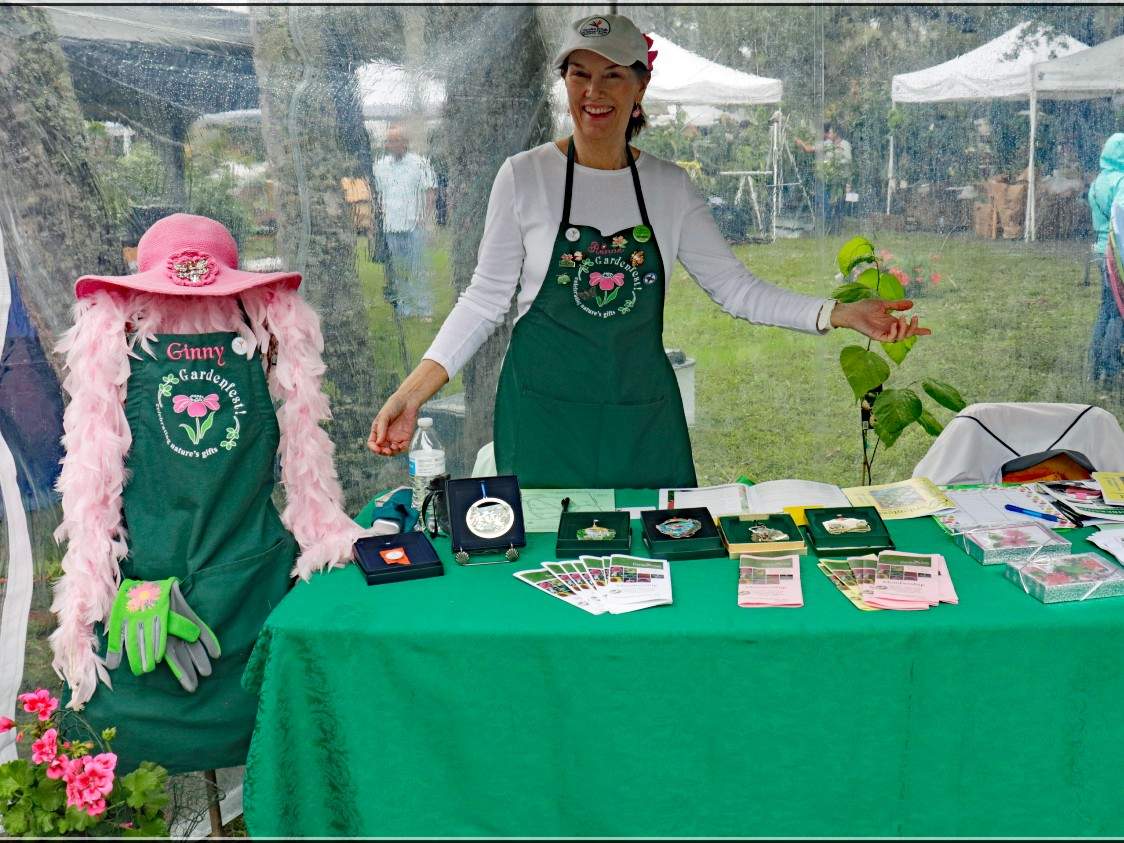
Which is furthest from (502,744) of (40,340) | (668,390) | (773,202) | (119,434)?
(773,202)

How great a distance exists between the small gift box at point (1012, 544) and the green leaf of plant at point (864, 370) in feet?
5.78

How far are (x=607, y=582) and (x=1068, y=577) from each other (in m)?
0.83

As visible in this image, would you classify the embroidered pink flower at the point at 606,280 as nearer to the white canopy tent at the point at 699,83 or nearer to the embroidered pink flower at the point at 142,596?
the embroidered pink flower at the point at 142,596

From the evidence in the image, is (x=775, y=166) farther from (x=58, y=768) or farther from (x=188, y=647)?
(x=58, y=768)

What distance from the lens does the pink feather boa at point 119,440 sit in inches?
74.9

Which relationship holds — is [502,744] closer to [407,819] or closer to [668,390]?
[407,819]

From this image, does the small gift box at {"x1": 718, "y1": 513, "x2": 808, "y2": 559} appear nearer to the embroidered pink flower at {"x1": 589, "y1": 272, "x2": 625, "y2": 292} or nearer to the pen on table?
the pen on table

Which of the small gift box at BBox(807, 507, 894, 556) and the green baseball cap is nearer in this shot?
the small gift box at BBox(807, 507, 894, 556)

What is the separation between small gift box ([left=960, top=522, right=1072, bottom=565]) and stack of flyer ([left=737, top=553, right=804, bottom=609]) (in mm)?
353

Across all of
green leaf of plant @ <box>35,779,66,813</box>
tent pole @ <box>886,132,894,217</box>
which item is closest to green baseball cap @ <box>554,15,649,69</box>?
green leaf of plant @ <box>35,779,66,813</box>

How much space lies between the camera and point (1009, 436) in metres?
3.15

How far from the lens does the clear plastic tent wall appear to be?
99.6 inches

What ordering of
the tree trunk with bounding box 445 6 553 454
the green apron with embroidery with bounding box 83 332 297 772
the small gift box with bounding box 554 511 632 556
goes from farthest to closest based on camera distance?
the tree trunk with bounding box 445 6 553 454
the small gift box with bounding box 554 511 632 556
the green apron with embroidery with bounding box 83 332 297 772

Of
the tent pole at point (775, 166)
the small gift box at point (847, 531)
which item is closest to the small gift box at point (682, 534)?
the small gift box at point (847, 531)
